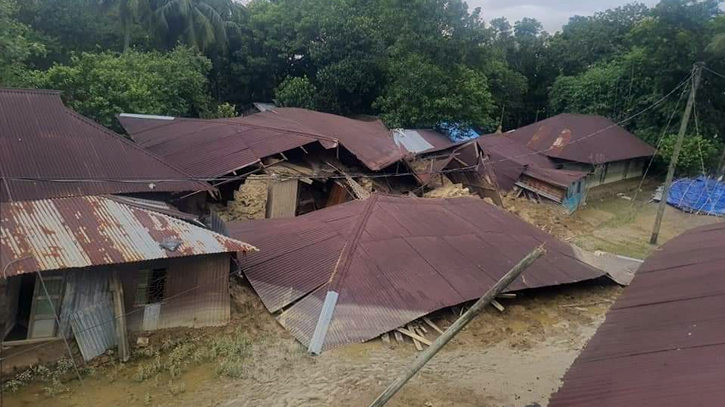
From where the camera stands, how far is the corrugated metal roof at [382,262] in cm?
1156

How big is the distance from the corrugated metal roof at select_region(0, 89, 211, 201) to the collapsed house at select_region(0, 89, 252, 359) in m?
0.02

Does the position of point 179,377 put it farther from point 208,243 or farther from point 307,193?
point 307,193

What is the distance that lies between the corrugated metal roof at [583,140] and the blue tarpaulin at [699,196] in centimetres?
370

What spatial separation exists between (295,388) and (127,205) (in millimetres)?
5300

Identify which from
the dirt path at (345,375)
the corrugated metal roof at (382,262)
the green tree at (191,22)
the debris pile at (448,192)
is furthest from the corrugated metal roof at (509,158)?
the green tree at (191,22)

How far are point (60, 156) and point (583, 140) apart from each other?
2880 centimetres

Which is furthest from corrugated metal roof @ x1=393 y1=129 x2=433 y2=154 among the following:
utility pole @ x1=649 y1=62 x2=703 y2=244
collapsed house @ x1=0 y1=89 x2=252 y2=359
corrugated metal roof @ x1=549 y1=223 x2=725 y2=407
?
corrugated metal roof @ x1=549 y1=223 x2=725 y2=407

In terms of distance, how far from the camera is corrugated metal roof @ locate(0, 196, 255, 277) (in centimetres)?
866

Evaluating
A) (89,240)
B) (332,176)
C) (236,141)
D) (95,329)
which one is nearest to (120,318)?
(95,329)

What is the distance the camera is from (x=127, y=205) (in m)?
10.9

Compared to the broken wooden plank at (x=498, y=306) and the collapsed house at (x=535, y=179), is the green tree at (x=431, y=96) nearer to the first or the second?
the collapsed house at (x=535, y=179)

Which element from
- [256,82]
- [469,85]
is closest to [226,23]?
[256,82]

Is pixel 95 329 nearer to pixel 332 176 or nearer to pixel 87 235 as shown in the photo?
pixel 87 235

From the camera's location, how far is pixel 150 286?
10.8 metres
